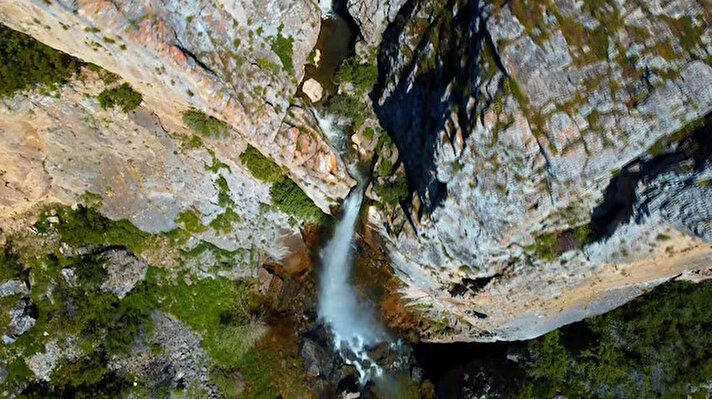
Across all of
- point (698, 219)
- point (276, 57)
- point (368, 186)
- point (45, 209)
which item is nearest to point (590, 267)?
point (698, 219)

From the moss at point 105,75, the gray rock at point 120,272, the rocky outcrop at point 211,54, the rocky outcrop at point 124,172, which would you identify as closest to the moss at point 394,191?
the rocky outcrop at point 211,54

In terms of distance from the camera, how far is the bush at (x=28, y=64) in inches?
611

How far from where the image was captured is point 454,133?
16.7 m

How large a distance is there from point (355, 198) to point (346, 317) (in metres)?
6.02

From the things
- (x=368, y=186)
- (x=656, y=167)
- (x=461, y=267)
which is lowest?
(x=461, y=267)

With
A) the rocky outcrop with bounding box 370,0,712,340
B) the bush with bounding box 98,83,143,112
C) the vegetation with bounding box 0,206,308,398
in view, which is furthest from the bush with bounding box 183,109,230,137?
the rocky outcrop with bounding box 370,0,712,340

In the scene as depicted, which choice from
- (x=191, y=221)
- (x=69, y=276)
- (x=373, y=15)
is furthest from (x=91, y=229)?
(x=373, y=15)

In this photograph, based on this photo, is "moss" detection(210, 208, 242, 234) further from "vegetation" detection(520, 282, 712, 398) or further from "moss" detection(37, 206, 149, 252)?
"vegetation" detection(520, 282, 712, 398)

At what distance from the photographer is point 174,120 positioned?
18.0 metres

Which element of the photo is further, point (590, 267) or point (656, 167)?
point (590, 267)

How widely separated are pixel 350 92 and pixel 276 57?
3299mm

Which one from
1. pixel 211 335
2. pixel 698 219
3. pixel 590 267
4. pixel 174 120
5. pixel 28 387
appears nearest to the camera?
pixel 698 219

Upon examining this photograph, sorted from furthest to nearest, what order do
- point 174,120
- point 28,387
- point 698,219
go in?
point 28,387
point 174,120
point 698,219

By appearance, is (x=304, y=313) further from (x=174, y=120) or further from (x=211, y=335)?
(x=174, y=120)
